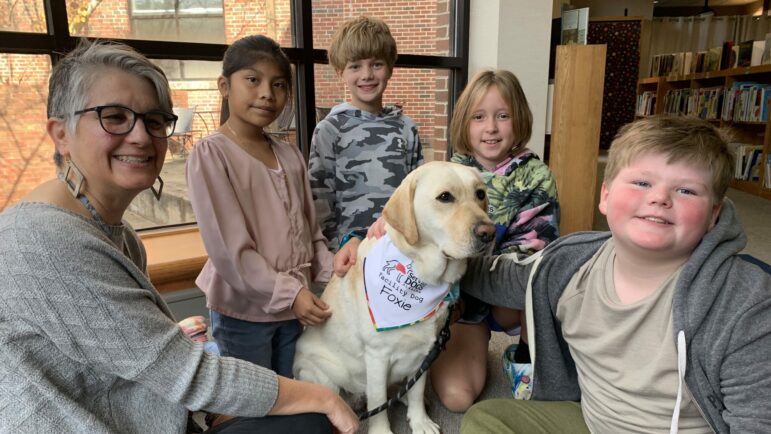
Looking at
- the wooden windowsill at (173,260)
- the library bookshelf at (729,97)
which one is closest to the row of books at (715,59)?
the library bookshelf at (729,97)

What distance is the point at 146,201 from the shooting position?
280 centimetres

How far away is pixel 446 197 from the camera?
4.43ft

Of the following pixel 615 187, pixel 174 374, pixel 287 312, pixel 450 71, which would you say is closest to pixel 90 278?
pixel 174 374

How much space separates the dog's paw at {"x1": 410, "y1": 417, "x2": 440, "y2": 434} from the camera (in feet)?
5.38

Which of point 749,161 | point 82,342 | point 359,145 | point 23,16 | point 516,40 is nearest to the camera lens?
point 82,342

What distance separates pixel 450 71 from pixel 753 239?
8.83ft

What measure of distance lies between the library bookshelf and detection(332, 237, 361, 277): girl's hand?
423 cm

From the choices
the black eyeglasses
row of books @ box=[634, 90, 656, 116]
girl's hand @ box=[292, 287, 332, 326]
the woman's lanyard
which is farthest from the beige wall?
row of books @ box=[634, 90, 656, 116]

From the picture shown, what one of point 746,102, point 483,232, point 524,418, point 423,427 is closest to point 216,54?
point 483,232

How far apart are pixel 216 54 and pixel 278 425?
225cm

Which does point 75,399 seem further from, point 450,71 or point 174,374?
point 450,71

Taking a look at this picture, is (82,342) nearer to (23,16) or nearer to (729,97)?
(23,16)

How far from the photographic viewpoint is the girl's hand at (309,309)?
1.53m

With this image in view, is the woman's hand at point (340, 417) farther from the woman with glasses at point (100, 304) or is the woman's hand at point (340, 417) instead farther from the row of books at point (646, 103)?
the row of books at point (646, 103)
